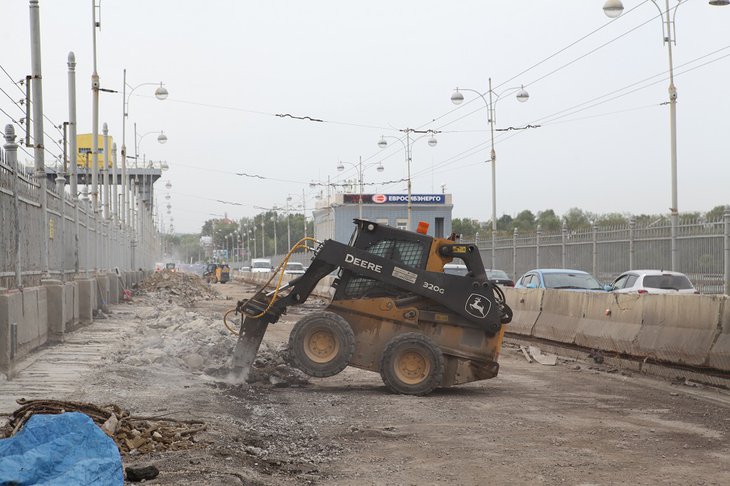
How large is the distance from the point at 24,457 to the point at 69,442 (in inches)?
13.3

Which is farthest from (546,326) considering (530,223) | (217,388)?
(530,223)

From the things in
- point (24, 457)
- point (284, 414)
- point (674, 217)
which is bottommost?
point (284, 414)

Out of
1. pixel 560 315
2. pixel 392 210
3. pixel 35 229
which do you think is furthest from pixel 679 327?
pixel 392 210

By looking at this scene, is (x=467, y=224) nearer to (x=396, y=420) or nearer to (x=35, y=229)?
(x=35, y=229)

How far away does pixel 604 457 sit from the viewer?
348 inches

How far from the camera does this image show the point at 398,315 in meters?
13.8

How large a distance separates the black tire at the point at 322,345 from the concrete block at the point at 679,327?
5230 millimetres

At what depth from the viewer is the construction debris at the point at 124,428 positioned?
813 cm

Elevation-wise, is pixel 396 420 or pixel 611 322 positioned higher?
pixel 611 322

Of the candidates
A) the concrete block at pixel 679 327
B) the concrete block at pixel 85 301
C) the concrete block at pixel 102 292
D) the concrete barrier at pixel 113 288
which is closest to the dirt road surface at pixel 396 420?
the concrete block at pixel 679 327

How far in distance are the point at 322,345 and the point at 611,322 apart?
21.0ft

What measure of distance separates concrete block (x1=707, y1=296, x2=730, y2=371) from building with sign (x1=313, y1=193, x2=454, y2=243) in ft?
294

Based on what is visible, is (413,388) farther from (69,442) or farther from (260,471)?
(69,442)

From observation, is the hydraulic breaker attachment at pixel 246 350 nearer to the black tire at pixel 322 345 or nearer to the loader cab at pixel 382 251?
the black tire at pixel 322 345
